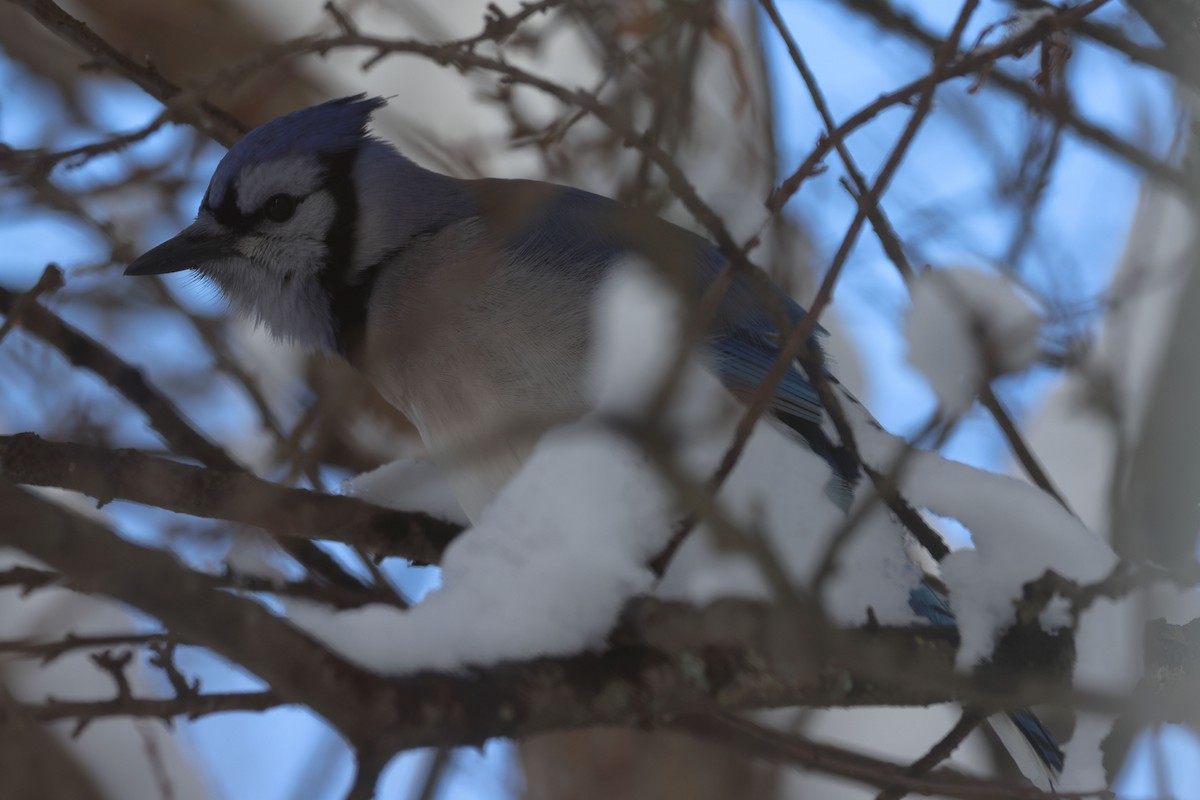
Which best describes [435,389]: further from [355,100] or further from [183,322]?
[183,322]

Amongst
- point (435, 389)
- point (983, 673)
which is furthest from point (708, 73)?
point (983, 673)

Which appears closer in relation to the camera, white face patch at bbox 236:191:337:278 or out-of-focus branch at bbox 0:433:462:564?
out-of-focus branch at bbox 0:433:462:564

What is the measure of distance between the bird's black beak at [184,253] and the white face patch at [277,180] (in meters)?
0.08

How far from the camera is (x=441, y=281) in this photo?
6.38 feet

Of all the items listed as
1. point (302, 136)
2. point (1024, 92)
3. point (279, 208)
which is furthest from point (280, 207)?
point (1024, 92)

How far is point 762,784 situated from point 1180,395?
1524 millimetres

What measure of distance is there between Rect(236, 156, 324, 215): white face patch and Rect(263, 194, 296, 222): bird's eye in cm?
1

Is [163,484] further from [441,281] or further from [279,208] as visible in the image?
[279,208]

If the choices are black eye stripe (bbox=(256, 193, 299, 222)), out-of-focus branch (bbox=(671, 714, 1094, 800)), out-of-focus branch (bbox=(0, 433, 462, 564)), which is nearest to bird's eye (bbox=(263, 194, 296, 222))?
black eye stripe (bbox=(256, 193, 299, 222))

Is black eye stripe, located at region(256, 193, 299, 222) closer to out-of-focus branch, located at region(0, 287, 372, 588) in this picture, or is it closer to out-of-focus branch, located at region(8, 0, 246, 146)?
out-of-focus branch, located at region(8, 0, 246, 146)

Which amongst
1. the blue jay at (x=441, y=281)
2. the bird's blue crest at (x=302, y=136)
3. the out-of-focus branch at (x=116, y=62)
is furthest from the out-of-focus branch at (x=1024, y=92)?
the out-of-focus branch at (x=116, y=62)

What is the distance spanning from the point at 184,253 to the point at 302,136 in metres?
0.31

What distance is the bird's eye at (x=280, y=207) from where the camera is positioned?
2189mm

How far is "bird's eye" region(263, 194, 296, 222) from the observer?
7.18 feet
